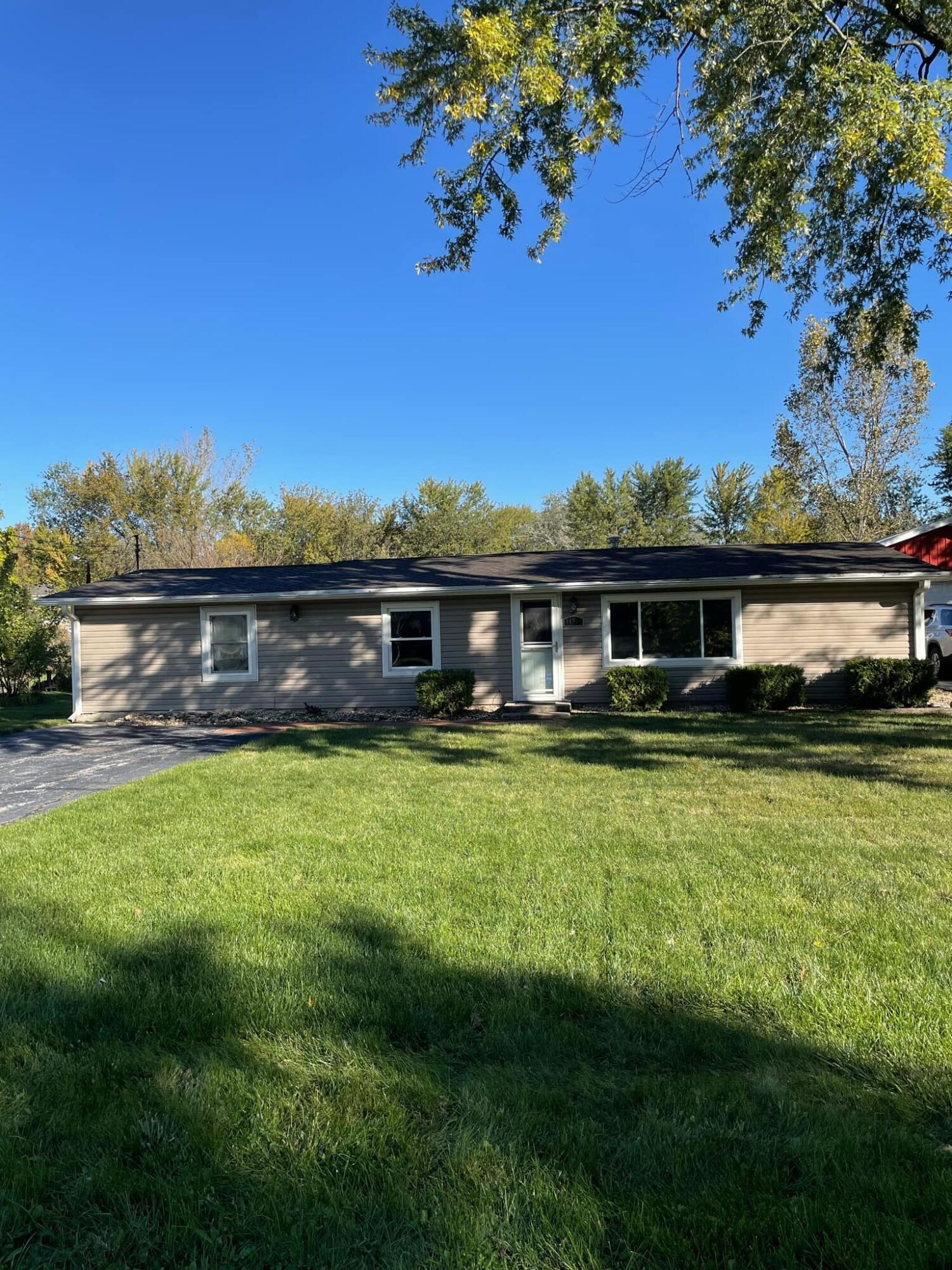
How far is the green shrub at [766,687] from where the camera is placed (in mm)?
12328

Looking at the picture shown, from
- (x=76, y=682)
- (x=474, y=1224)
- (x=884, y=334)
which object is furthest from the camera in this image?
(x=76, y=682)

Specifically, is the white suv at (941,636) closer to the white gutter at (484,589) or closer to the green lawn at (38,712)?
the white gutter at (484,589)

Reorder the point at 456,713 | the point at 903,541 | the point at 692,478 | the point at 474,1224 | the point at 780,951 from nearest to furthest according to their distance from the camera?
the point at 474,1224 < the point at 780,951 < the point at 456,713 < the point at 903,541 < the point at 692,478

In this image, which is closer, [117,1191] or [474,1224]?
[474,1224]

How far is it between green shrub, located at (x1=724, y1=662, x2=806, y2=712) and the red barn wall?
989cm

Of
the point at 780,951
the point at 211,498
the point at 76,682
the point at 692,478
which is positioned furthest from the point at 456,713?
the point at 692,478

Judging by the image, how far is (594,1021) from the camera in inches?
104

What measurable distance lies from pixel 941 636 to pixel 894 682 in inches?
264

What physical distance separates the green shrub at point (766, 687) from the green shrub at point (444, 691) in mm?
4715

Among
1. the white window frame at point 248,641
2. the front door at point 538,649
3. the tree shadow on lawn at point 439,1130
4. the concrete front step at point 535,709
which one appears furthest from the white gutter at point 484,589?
the tree shadow on lawn at point 439,1130

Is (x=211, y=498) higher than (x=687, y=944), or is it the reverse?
(x=211, y=498)

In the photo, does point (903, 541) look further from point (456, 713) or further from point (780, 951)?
point (780, 951)

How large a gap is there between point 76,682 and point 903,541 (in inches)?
810

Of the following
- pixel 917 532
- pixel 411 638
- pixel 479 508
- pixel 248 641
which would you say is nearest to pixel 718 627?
pixel 411 638
